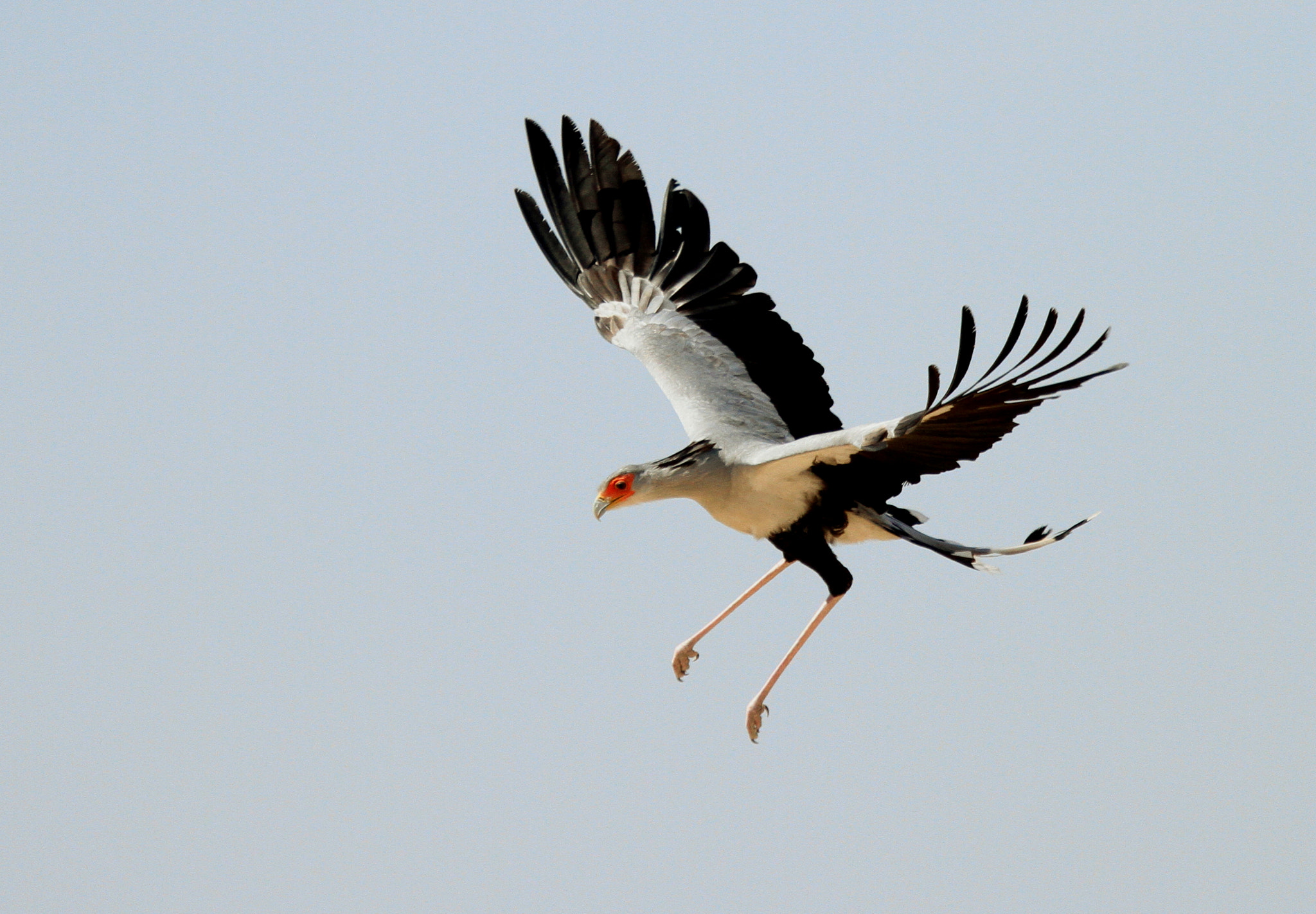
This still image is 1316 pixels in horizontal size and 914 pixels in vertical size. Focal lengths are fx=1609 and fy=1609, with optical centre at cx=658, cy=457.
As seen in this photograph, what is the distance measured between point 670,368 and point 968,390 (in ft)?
12.6

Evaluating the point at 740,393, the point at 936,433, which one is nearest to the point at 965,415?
the point at 936,433

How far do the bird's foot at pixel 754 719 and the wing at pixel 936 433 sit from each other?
5.77 feet

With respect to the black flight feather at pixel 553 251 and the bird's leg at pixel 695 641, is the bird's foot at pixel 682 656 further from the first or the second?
the black flight feather at pixel 553 251

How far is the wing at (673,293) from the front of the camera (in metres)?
12.8

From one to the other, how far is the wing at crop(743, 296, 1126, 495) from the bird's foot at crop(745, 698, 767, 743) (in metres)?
1.76

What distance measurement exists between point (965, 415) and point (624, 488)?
8.86ft

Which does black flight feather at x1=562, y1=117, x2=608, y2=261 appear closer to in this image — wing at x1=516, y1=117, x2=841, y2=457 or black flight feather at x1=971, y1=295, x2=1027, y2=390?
wing at x1=516, y1=117, x2=841, y2=457

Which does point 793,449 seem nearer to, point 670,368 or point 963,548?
point 963,548

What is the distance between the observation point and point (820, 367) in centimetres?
1302

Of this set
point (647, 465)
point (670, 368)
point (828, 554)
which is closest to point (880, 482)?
point (828, 554)

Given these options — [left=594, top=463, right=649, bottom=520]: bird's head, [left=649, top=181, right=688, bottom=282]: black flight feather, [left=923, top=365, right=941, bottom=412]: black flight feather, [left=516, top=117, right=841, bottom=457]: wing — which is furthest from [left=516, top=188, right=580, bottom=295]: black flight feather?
[left=923, top=365, right=941, bottom=412]: black flight feather

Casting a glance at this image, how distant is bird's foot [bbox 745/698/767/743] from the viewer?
11.9 meters

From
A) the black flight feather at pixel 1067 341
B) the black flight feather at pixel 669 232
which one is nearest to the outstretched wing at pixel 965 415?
the black flight feather at pixel 1067 341

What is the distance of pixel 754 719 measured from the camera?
11922 millimetres
